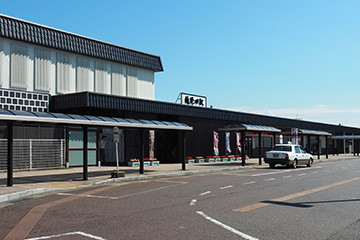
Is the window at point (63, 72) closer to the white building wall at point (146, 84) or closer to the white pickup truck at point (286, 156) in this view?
the white building wall at point (146, 84)

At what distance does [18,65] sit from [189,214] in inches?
765

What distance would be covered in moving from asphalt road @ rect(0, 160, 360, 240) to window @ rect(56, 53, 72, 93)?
46.6 feet

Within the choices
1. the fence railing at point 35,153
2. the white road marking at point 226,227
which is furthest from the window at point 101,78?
the white road marking at point 226,227

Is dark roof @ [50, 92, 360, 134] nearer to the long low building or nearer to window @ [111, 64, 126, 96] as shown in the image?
the long low building

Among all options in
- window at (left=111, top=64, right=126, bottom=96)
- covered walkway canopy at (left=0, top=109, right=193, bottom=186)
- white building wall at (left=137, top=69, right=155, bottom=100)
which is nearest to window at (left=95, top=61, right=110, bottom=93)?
window at (left=111, top=64, right=126, bottom=96)

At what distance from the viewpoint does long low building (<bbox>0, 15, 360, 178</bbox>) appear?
75.9 feet

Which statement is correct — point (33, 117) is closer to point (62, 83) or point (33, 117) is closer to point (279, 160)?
point (62, 83)

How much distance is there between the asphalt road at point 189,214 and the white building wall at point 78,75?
43.6ft

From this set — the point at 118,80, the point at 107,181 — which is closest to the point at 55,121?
the point at 107,181

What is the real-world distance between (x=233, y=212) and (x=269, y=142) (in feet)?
124

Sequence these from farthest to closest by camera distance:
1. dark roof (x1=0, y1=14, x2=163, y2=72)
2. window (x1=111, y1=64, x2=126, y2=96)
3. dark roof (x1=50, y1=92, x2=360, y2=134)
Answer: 1. window (x1=111, y1=64, x2=126, y2=96)
2. dark roof (x1=50, y1=92, x2=360, y2=134)
3. dark roof (x1=0, y1=14, x2=163, y2=72)

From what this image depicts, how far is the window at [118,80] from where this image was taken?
103 ft

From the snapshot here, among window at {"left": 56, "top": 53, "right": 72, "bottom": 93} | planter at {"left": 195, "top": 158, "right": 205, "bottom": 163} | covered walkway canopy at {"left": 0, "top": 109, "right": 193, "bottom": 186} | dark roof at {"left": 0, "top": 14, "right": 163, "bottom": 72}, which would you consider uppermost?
dark roof at {"left": 0, "top": 14, "right": 163, "bottom": 72}

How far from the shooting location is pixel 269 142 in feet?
152
